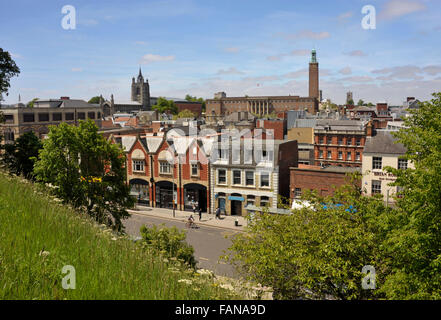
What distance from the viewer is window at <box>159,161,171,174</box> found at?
5088 centimetres

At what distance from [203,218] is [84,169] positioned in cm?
1984

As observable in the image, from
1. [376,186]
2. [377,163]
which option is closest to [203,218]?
[376,186]

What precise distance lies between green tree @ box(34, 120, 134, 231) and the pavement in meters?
14.0

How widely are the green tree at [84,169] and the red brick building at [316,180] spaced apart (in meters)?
21.0

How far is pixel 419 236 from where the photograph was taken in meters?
13.3

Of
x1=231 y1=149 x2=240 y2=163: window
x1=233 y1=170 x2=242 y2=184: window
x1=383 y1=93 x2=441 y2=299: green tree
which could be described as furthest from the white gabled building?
x1=383 y1=93 x2=441 y2=299: green tree

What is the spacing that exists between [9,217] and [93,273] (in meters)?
3.85

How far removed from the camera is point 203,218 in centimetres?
4716

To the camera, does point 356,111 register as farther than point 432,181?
Yes

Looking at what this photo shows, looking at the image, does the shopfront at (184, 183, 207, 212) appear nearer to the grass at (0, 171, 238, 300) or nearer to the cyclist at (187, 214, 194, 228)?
the cyclist at (187, 214, 194, 228)

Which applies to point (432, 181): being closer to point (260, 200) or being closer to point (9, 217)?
point (9, 217)
